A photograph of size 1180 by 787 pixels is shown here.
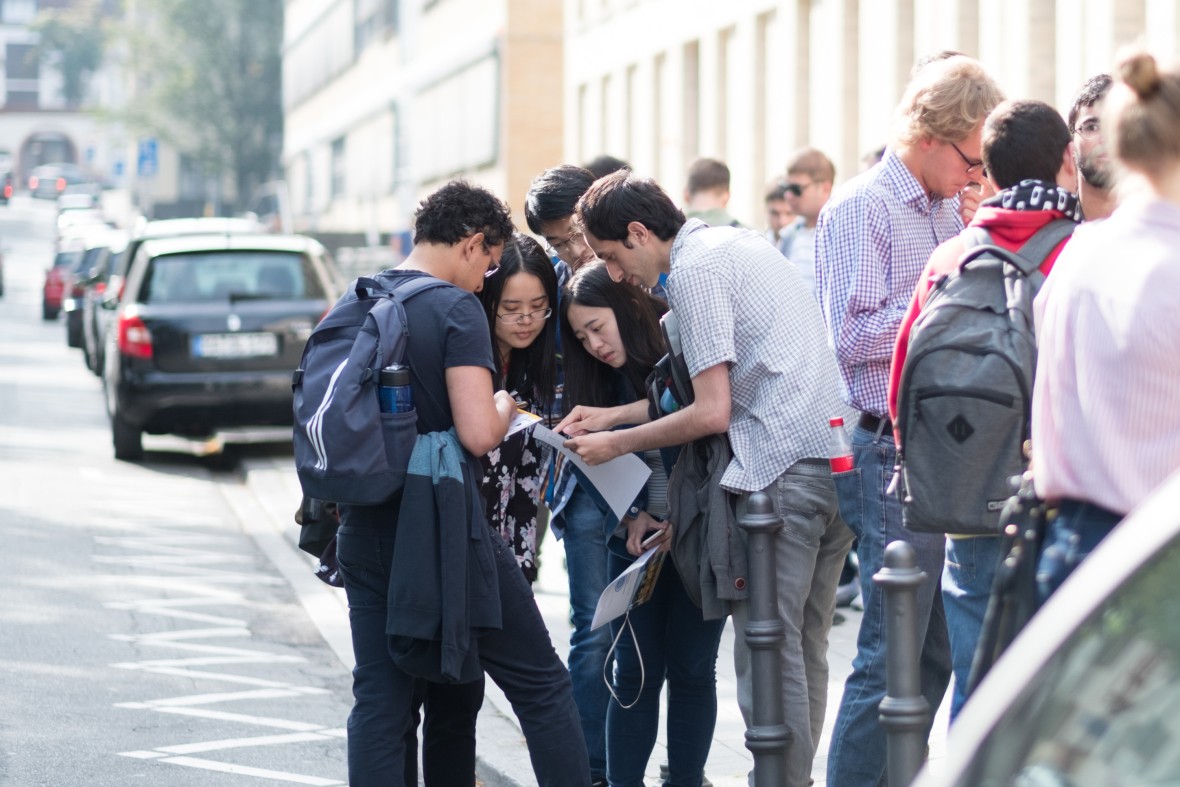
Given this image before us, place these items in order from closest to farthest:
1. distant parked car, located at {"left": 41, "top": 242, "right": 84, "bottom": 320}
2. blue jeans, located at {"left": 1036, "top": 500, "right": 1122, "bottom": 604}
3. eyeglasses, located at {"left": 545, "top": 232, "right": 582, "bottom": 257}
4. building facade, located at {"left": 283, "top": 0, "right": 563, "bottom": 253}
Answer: blue jeans, located at {"left": 1036, "top": 500, "right": 1122, "bottom": 604}
eyeglasses, located at {"left": 545, "top": 232, "right": 582, "bottom": 257}
building facade, located at {"left": 283, "top": 0, "right": 563, "bottom": 253}
distant parked car, located at {"left": 41, "top": 242, "right": 84, "bottom": 320}

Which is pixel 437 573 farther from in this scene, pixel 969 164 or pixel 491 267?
pixel 969 164

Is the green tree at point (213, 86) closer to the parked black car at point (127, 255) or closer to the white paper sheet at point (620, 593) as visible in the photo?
the parked black car at point (127, 255)

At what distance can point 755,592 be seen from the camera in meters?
4.84

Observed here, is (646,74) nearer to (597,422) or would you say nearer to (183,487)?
(183,487)

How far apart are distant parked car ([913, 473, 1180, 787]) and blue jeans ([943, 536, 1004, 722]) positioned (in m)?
1.98

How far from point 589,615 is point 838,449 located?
109 centimetres

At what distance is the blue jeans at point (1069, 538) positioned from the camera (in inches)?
133

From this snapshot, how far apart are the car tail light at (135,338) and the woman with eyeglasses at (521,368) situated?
9.68 metres

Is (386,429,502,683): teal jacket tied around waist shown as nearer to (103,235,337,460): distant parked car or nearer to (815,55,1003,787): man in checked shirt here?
(815,55,1003,787): man in checked shirt

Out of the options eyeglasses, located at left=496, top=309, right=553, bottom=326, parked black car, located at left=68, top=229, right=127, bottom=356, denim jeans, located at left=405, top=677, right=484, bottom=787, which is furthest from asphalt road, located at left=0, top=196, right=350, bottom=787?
parked black car, located at left=68, top=229, right=127, bottom=356

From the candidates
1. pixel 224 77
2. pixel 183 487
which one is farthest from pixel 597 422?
pixel 224 77

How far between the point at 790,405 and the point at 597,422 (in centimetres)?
62

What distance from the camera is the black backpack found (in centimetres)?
452

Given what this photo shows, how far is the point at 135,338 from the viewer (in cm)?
1496
